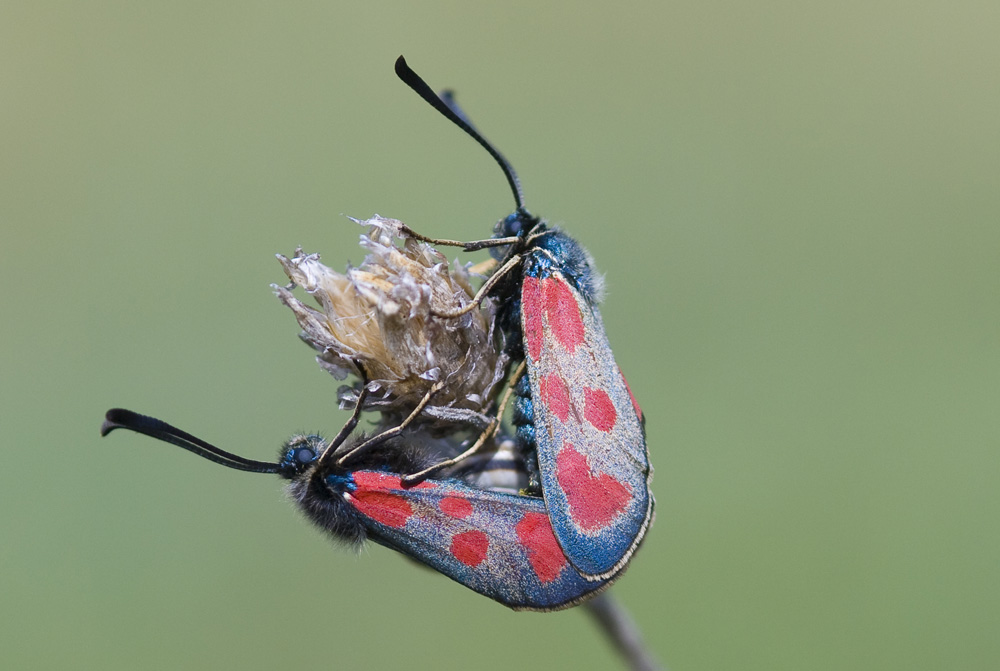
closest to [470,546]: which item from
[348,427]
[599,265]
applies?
→ [348,427]

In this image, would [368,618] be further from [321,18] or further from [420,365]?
[321,18]

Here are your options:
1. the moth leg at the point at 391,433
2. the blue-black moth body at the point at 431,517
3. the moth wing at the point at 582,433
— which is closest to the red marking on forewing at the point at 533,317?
the moth wing at the point at 582,433

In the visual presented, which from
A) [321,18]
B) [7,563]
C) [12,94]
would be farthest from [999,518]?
[12,94]

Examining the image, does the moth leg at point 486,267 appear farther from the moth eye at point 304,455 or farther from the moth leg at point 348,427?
the moth eye at point 304,455

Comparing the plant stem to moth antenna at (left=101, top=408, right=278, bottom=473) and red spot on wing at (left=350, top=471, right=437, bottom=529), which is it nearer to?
red spot on wing at (left=350, top=471, right=437, bottom=529)

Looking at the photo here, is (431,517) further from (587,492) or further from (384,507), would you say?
(587,492)

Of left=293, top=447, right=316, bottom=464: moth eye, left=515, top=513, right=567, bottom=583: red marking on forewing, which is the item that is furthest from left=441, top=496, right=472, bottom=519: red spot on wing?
left=293, top=447, right=316, bottom=464: moth eye
